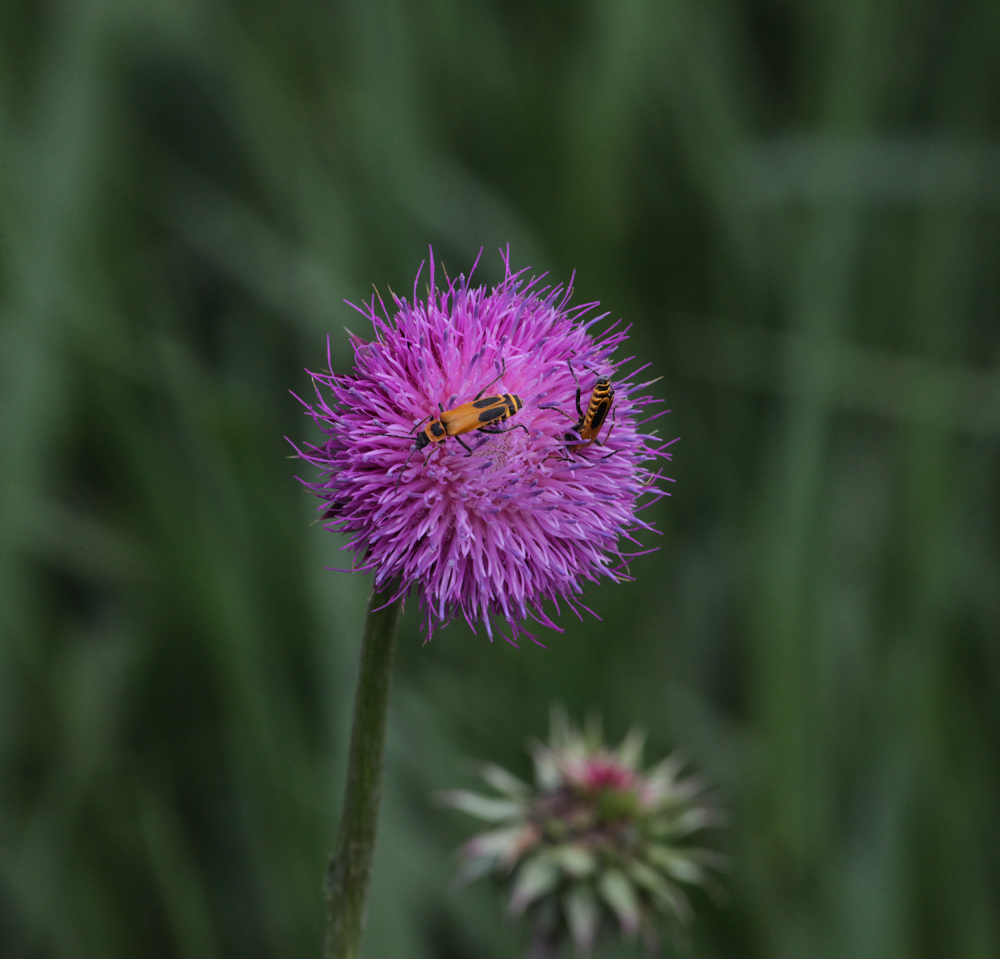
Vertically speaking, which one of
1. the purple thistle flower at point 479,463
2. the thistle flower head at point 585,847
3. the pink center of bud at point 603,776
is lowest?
the thistle flower head at point 585,847

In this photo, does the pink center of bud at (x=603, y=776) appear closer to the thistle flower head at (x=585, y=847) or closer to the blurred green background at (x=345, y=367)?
the thistle flower head at (x=585, y=847)

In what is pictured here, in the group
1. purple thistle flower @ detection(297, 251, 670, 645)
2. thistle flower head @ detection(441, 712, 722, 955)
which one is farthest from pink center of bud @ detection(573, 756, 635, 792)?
purple thistle flower @ detection(297, 251, 670, 645)

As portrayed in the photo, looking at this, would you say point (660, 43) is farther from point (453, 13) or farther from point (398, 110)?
point (398, 110)

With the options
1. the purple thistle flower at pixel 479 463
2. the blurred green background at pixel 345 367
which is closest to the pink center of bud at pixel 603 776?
the blurred green background at pixel 345 367

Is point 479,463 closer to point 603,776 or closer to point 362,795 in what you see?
point 362,795

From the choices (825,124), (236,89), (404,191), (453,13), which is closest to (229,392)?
(404,191)

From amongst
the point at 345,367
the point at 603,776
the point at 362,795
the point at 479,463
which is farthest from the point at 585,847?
the point at 345,367

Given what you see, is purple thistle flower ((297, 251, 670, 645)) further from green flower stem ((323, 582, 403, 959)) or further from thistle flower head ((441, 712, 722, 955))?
thistle flower head ((441, 712, 722, 955))
